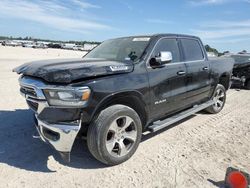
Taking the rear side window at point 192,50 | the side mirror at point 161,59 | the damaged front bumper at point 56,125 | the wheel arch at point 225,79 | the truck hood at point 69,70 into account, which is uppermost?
the rear side window at point 192,50

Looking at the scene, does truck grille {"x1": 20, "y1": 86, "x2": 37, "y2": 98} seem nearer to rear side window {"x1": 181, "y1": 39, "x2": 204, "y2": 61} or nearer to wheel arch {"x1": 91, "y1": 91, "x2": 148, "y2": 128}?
wheel arch {"x1": 91, "y1": 91, "x2": 148, "y2": 128}

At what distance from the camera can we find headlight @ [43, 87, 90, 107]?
11.0 ft

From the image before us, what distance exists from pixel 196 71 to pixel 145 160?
245 cm

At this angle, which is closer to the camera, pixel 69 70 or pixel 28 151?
pixel 69 70

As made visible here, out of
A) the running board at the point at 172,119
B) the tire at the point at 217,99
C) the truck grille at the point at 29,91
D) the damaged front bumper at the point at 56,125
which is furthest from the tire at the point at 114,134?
the tire at the point at 217,99

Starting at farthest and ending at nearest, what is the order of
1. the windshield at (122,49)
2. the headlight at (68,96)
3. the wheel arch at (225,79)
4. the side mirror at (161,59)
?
1. the wheel arch at (225,79)
2. the windshield at (122,49)
3. the side mirror at (161,59)
4. the headlight at (68,96)

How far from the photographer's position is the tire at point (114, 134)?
3.57m

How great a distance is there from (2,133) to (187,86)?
3689 millimetres

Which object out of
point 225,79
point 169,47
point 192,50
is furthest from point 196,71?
point 225,79

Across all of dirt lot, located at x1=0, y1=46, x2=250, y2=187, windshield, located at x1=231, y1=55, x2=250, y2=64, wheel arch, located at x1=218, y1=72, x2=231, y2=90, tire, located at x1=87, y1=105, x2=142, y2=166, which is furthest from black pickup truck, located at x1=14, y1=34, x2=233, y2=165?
windshield, located at x1=231, y1=55, x2=250, y2=64

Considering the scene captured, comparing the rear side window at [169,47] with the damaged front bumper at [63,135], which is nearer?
the damaged front bumper at [63,135]

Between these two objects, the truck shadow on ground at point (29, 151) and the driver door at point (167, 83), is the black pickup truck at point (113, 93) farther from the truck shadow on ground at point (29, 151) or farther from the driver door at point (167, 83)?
the truck shadow on ground at point (29, 151)

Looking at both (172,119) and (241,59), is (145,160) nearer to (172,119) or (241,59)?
(172,119)

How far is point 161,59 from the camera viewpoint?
4289 mm
